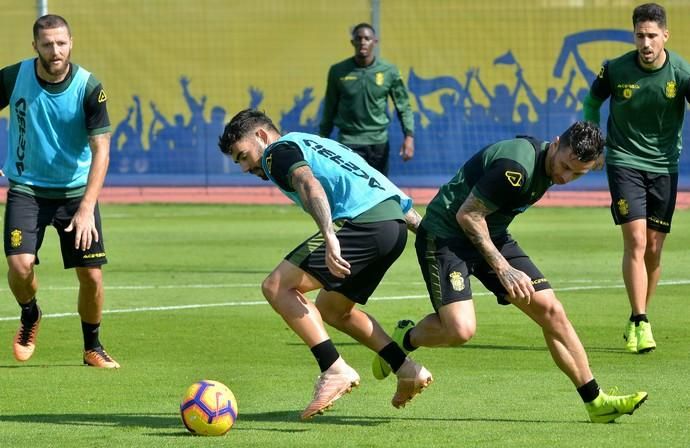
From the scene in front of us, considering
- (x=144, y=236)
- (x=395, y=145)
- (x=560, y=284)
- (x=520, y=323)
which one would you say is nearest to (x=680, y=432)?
(x=520, y=323)

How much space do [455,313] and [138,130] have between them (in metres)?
23.1

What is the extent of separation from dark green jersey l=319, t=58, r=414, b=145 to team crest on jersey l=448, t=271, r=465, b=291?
28.6ft

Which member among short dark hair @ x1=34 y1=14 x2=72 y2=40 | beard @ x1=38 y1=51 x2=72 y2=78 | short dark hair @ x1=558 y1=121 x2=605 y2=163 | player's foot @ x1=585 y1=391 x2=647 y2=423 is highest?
short dark hair @ x1=34 y1=14 x2=72 y2=40

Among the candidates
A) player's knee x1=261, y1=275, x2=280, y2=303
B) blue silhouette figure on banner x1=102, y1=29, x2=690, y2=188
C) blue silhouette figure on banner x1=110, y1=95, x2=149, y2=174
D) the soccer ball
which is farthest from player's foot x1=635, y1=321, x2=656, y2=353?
blue silhouette figure on banner x1=110, y1=95, x2=149, y2=174

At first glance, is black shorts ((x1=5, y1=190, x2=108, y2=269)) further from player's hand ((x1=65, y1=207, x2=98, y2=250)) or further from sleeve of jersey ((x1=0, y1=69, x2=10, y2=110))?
sleeve of jersey ((x1=0, y1=69, x2=10, y2=110))

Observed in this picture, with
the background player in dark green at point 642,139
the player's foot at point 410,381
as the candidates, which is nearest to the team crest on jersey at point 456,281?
the player's foot at point 410,381

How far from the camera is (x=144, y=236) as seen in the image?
20.3 metres

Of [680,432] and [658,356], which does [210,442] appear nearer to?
[680,432]

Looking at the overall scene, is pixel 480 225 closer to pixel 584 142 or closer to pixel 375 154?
pixel 584 142

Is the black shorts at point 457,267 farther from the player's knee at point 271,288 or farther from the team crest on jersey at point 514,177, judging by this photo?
the player's knee at point 271,288

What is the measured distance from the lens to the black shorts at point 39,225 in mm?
9625

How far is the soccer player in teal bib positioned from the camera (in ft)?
25.4

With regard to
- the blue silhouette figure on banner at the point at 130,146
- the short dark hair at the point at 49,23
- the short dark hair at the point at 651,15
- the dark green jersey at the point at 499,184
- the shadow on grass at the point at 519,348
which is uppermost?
the short dark hair at the point at 49,23

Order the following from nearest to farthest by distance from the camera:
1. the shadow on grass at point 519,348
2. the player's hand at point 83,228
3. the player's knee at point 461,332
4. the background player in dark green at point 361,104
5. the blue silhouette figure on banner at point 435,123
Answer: the player's knee at point 461,332, the player's hand at point 83,228, the shadow on grass at point 519,348, the background player in dark green at point 361,104, the blue silhouette figure on banner at point 435,123
